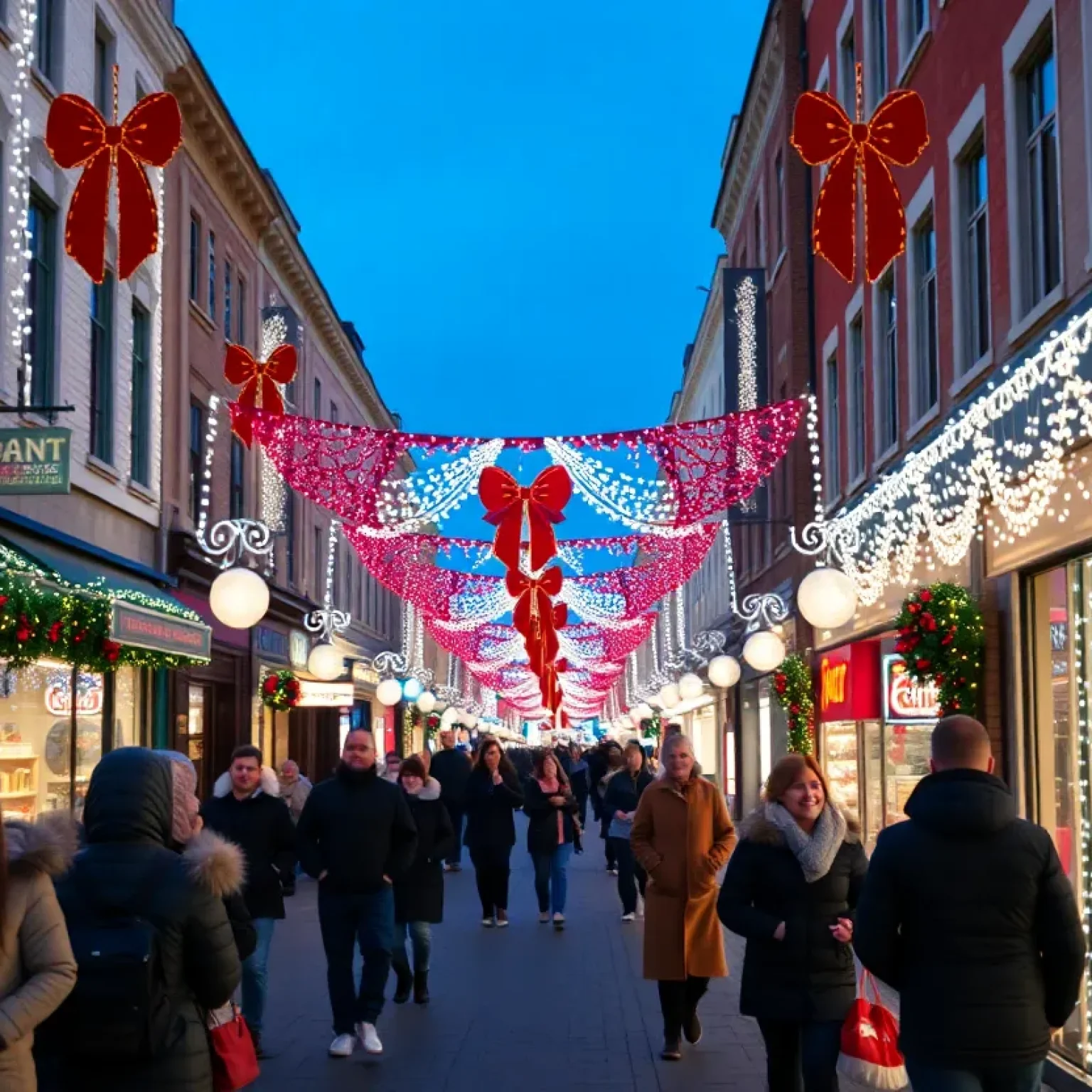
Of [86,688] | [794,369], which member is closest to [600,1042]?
[86,688]

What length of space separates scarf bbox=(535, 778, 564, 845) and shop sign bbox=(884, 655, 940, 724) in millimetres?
3479

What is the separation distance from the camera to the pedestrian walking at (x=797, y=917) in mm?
6637

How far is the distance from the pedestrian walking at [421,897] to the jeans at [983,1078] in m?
6.17

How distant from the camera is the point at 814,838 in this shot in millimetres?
6766

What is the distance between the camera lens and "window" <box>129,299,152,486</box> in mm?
20875

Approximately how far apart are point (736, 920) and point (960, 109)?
8752 mm

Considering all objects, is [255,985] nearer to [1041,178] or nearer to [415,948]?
[415,948]

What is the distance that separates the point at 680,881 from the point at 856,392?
1063 centimetres

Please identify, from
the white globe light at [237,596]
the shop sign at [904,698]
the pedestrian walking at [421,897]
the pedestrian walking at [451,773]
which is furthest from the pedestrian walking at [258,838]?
the pedestrian walking at [451,773]

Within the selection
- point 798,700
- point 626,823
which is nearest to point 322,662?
point 798,700

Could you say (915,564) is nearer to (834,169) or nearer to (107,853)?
(834,169)

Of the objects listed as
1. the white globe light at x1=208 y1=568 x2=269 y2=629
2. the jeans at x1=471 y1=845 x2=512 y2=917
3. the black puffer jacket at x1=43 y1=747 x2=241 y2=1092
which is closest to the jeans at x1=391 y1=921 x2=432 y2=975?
the white globe light at x1=208 y1=568 x2=269 y2=629

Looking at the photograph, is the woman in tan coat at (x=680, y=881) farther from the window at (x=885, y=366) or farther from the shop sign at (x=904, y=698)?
the window at (x=885, y=366)

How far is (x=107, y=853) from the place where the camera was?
15.3 ft
